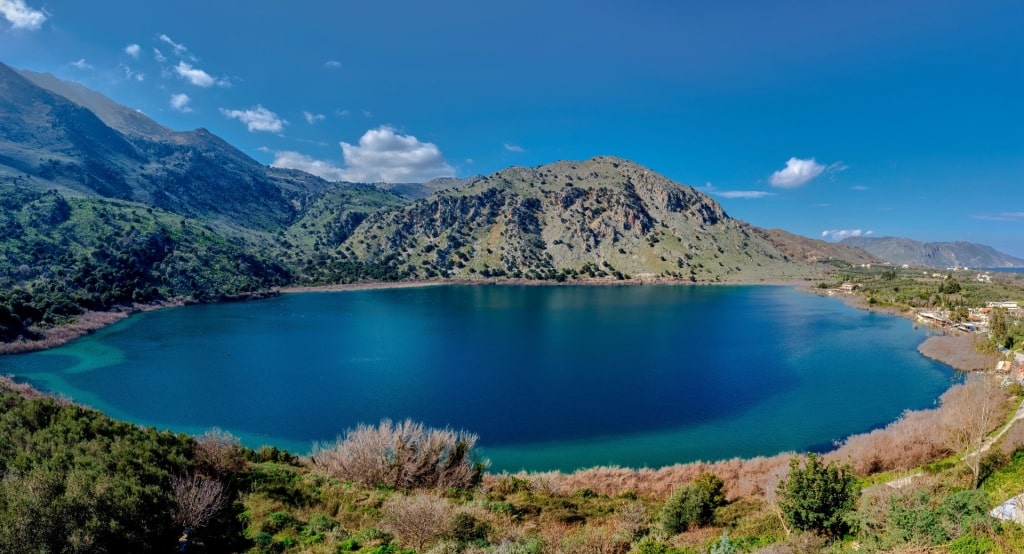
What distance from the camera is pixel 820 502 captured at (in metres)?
15.7

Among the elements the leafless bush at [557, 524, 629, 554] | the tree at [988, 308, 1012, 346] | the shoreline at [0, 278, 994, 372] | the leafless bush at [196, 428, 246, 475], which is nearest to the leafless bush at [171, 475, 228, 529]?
the leafless bush at [196, 428, 246, 475]

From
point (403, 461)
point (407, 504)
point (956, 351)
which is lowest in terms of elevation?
point (403, 461)

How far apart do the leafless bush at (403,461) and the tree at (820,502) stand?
16.5m

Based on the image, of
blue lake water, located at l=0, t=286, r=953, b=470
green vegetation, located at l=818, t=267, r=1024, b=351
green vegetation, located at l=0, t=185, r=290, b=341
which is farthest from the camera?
green vegetation, located at l=0, t=185, r=290, b=341

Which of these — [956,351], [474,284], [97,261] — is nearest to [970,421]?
[956,351]

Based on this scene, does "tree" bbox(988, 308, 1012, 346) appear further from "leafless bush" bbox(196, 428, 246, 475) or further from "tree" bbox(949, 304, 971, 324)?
"leafless bush" bbox(196, 428, 246, 475)

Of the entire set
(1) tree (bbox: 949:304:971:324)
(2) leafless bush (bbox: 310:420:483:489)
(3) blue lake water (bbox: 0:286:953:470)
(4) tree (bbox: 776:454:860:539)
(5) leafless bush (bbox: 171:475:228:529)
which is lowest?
(3) blue lake water (bbox: 0:286:953:470)

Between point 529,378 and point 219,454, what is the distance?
38319 millimetres

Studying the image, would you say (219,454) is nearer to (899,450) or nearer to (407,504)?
(407,504)

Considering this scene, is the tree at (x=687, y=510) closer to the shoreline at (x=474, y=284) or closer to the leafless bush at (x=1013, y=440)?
the leafless bush at (x=1013, y=440)

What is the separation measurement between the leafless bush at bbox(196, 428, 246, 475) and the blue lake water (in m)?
14.0

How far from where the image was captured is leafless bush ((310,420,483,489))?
1016 inches

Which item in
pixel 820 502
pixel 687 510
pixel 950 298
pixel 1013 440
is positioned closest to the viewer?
pixel 820 502

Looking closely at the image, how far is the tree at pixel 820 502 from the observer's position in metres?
15.7
